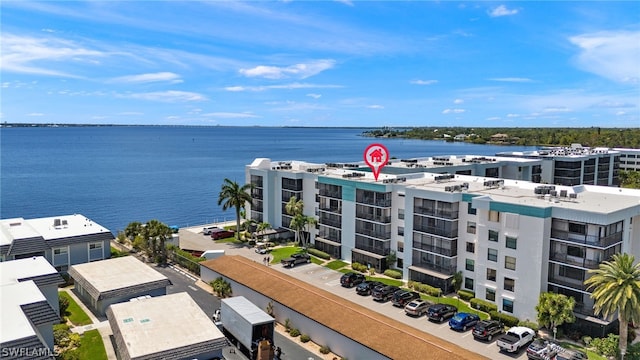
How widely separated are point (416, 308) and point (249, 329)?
58.5 feet

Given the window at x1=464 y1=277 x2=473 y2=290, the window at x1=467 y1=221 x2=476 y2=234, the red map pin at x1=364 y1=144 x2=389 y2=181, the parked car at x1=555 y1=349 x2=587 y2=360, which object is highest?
the red map pin at x1=364 y1=144 x2=389 y2=181

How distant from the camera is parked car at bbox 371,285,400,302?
49.6 m

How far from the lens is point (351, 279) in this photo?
179ft

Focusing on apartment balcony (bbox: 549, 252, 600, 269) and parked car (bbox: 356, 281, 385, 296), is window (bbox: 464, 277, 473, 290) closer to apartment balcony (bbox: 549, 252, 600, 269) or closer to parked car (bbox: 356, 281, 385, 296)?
parked car (bbox: 356, 281, 385, 296)

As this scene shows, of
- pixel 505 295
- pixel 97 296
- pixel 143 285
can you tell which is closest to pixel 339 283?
pixel 505 295

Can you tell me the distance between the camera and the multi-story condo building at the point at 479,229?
42469mm

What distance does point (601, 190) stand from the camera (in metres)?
55.0

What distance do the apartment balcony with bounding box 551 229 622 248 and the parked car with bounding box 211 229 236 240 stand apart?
51631mm

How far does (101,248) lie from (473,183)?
49296 millimetres

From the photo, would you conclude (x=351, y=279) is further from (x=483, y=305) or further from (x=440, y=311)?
(x=483, y=305)

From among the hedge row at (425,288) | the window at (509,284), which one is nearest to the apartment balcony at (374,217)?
the hedge row at (425,288)

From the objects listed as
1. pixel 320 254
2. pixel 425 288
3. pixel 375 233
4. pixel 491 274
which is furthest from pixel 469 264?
pixel 320 254

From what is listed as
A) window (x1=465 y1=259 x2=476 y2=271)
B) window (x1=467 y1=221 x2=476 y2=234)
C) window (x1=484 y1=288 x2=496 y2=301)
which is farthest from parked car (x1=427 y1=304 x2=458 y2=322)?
window (x1=467 y1=221 x2=476 y2=234)

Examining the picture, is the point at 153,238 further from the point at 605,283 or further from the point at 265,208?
the point at 605,283
